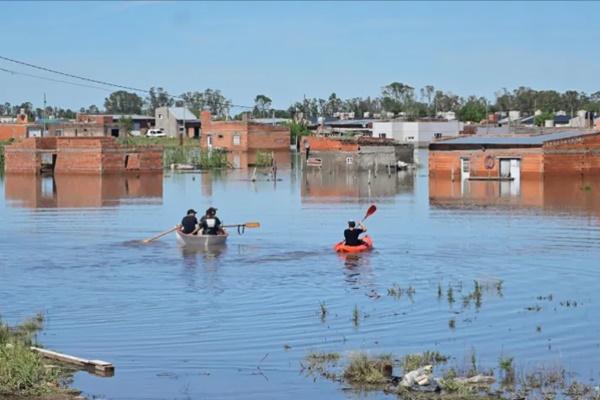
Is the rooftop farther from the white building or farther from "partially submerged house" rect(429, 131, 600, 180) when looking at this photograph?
the white building

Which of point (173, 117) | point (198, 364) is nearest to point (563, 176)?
point (198, 364)

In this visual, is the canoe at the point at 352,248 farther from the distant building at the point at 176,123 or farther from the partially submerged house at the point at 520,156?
the distant building at the point at 176,123

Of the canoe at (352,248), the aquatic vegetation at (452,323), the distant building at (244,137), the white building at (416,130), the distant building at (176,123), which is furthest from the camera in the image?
the distant building at (176,123)

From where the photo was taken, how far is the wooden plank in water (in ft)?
54.9

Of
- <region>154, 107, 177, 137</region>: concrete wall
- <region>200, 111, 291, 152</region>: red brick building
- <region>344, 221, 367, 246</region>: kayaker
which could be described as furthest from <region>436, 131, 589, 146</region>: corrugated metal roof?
<region>154, 107, 177, 137</region>: concrete wall

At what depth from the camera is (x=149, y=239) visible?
38000mm

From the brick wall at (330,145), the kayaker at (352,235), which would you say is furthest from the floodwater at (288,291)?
the brick wall at (330,145)

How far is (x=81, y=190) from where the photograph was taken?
6906cm

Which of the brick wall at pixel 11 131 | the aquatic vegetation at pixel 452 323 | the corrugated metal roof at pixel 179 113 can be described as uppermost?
the corrugated metal roof at pixel 179 113

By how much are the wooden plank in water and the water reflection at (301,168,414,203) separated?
4287 cm

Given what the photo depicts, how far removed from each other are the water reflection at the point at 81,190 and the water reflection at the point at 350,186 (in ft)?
31.6

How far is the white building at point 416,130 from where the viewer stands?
496 feet

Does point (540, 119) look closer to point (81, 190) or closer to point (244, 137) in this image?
point (244, 137)

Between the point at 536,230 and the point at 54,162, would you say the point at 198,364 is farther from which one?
the point at 54,162
